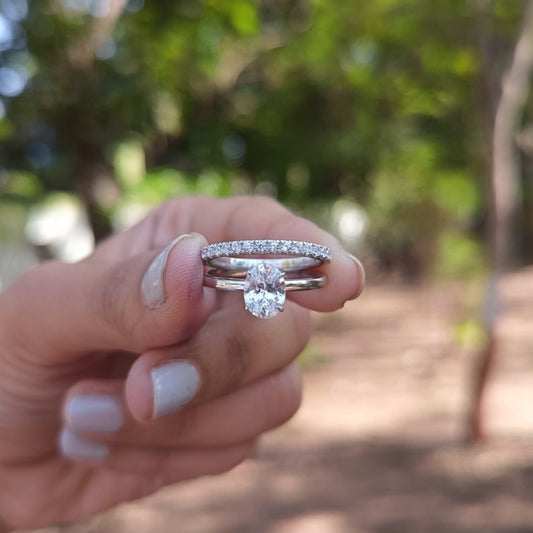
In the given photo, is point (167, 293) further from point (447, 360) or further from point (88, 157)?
point (447, 360)

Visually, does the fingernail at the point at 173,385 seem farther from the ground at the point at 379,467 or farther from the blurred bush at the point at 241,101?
the blurred bush at the point at 241,101

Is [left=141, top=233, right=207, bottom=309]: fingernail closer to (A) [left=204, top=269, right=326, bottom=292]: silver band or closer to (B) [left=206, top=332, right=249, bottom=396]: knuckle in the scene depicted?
(A) [left=204, top=269, right=326, bottom=292]: silver band

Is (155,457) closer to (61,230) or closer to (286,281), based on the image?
(286,281)

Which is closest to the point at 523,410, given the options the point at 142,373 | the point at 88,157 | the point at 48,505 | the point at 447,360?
the point at 447,360

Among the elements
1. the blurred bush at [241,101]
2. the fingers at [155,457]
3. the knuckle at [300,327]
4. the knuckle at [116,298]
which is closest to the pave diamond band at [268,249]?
the knuckle at [116,298]

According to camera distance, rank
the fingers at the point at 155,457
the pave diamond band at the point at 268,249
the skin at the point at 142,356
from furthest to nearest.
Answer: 1. the fingers at the point at 155,457
2. the skin at the point at 142,356
3. the pave diamond band at the point at 268,249

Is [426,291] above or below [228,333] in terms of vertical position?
above
